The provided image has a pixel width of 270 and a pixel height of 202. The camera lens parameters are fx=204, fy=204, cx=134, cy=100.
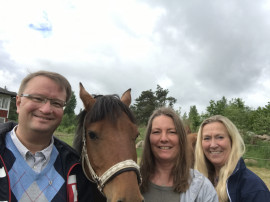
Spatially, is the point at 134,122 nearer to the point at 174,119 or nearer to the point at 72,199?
the point at 174,119

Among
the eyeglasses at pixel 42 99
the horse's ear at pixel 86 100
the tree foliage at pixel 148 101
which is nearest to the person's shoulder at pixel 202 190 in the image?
the horse's ear at pixel 86 100

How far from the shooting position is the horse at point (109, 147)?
194 cm

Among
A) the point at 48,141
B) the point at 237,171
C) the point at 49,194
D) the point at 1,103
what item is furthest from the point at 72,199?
the point at 1,103

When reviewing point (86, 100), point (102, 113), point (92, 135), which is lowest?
point (92, 135)

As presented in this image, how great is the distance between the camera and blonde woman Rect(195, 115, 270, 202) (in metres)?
2.46

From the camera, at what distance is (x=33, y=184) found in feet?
6.00

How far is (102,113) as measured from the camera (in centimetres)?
232

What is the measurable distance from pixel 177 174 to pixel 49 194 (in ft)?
4.35

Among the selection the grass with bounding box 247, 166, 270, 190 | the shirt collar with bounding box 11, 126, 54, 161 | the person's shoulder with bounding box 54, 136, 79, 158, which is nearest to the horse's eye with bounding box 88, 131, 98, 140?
the person's shoulder with bounding box 54, 136, 79, 158

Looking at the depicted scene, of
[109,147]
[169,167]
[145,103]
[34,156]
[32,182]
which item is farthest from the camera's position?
[145,103]

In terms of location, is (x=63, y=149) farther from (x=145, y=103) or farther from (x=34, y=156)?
(x=145, y=103)

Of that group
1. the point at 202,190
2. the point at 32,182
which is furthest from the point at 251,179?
the point at 32,182

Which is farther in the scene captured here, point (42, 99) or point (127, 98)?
point (127, 98)

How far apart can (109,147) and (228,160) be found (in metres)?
1.87
